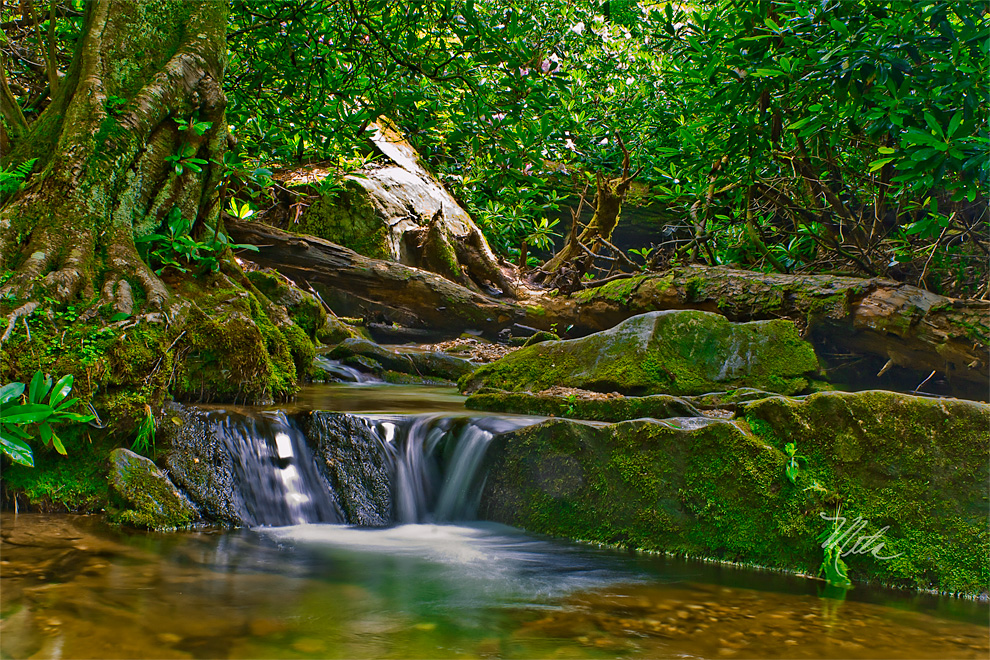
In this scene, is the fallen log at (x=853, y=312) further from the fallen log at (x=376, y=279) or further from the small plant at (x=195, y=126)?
the small plant at (x=195, y=126)

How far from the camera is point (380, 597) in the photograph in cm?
274

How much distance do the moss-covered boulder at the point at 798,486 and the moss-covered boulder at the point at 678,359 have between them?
6.72ft

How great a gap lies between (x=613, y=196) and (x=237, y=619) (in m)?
10.2

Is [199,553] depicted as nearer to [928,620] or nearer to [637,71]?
[928,620]

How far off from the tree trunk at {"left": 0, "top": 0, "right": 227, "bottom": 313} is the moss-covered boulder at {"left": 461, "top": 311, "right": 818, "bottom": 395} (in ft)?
11.7

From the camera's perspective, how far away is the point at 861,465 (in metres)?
3.16

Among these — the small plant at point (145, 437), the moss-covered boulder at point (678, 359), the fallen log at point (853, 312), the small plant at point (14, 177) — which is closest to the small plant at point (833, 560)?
the moss-covered boulder at point (678, 359)

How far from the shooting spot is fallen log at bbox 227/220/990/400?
17.7 feet

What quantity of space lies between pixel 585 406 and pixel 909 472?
2.30 meters

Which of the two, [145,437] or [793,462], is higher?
[793,462]

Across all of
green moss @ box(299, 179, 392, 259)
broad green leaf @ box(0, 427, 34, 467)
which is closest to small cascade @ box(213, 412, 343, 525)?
broad green leaf @ box(0, 427, 34, 467)

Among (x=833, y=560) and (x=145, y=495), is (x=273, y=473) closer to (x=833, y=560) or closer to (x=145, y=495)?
(x=145, y=495)

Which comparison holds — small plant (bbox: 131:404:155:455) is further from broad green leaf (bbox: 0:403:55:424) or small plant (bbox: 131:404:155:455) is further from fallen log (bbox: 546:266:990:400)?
fallen log (bbox: 546:266:990:400)
